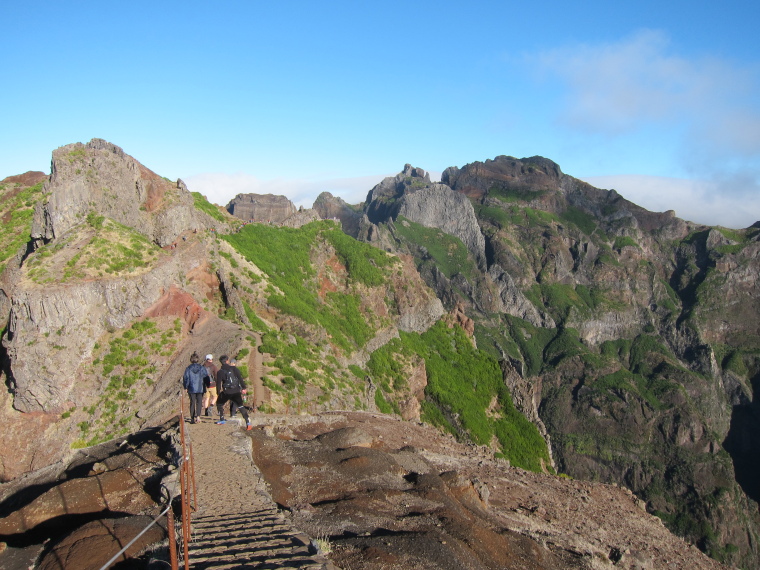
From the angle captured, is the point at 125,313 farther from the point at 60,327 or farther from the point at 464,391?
the point at 464,391

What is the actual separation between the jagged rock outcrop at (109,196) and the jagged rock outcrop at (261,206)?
192 ft

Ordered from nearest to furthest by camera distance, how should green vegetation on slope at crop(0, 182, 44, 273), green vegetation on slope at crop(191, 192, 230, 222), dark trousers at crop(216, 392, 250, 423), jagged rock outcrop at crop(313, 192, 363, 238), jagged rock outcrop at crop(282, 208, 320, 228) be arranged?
dark trousers at crop(216, 392, 250, 423), green vegetation on slope at crop(0, 182, 44, 273), green vegetation on slope at crop(191, 192, 230, 222), jagged rock outcrop at crop(282, 208, 320, 228), jagged rock outcrop at crop(313, 192, 363, 238)

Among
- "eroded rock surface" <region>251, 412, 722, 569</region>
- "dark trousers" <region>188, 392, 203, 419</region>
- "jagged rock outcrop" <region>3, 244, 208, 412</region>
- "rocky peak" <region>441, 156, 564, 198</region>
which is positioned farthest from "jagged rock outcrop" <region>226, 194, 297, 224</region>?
"rocky peak" <region>441, 156, 564, 198</region>

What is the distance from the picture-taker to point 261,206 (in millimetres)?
102500

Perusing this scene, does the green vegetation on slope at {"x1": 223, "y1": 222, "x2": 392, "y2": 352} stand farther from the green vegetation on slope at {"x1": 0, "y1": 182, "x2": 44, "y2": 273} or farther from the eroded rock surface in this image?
the eroded rock surface

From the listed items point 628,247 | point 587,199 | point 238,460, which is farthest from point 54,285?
point 587,199

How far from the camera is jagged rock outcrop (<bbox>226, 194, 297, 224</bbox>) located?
3952 inches

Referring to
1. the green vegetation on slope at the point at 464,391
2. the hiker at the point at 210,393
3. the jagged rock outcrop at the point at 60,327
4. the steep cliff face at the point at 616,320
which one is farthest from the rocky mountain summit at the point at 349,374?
the hiker at the point at 210,393

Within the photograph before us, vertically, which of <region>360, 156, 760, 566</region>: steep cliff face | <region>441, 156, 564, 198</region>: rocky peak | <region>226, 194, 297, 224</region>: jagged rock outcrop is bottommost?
Result: <region>360, 156, 760, 566</region>: steep cliff face

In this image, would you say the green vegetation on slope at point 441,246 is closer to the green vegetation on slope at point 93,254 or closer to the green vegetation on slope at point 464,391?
the green vegetation on slope at point 464,391

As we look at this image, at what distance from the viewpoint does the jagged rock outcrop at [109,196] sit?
3397 centimetres

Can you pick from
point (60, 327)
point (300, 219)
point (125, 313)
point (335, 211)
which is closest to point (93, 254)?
point (125, 313)

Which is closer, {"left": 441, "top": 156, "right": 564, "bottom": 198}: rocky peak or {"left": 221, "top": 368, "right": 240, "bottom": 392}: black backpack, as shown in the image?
{"left": 221, "top": 368, "right": 240, "bottom": 392}: black backpack

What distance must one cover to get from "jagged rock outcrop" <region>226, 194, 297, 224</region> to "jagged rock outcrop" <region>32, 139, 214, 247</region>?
58451mm
